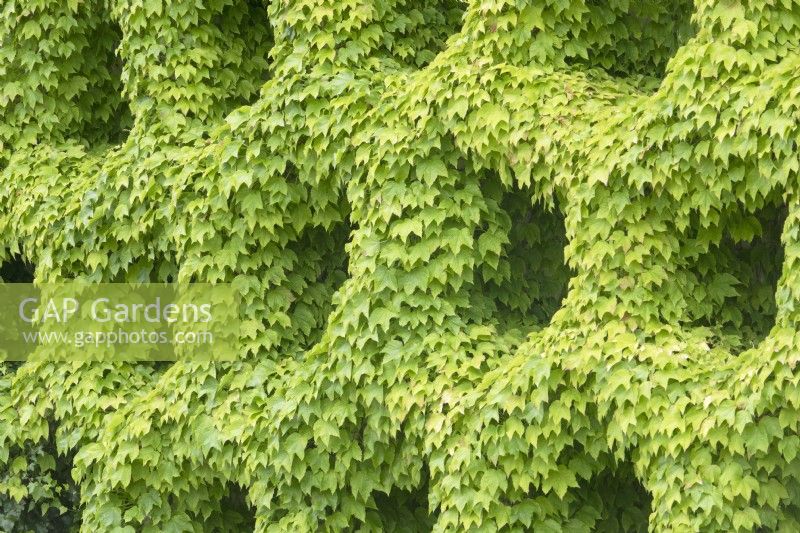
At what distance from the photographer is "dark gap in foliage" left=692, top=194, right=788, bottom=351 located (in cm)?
898

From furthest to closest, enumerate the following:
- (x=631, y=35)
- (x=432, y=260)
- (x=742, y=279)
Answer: (x=631, y=35)
(x=432, y=260)
(x=742, y=279)

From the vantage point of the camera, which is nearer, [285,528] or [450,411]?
[450,411]

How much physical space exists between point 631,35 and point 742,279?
2282 mm

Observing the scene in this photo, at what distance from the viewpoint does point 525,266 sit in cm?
1056

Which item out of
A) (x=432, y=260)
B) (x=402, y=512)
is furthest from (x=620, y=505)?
(x=432, y=260)

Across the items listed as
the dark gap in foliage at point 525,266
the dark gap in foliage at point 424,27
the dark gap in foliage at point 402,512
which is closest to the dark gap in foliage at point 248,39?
the dark gap in foliage at point 424,27

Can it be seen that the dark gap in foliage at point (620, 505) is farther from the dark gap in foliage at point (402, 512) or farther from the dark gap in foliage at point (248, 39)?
the dark gap in foliage at point (248, 39)

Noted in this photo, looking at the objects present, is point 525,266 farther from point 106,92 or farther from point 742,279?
point 106,92

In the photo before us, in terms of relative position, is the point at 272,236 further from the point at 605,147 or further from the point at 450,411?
the point at 605,147

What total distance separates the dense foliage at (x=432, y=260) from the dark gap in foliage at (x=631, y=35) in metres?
0.03

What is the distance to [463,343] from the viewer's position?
976 cm

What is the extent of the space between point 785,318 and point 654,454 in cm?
125

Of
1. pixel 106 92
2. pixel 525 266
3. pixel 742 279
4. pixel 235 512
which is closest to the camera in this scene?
pixel 742 279

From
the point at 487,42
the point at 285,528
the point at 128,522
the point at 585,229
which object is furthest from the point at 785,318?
the point at 128,522
